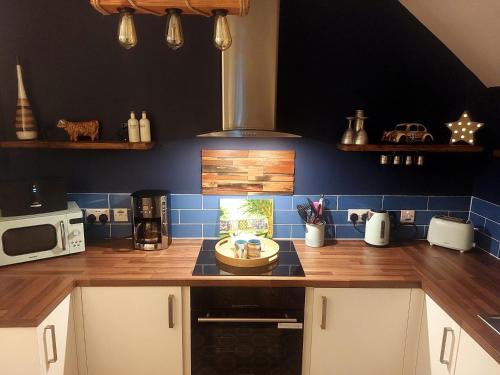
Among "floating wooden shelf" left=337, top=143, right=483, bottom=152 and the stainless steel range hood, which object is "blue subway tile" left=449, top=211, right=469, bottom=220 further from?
the stainless steel range hood

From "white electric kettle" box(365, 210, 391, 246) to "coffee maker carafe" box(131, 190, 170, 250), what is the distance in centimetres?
120

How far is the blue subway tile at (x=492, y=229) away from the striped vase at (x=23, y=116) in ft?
8.77

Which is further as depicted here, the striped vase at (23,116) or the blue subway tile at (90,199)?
the blue subway tile at (90,199)

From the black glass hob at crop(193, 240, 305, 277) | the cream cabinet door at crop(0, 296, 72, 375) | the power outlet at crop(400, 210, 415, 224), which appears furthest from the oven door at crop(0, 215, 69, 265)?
the power outlet at crop(400, 210, 415, 224)

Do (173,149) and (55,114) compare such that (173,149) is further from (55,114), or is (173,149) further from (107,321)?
(107,321)

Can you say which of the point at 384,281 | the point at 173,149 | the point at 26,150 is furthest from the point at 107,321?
the point at 384,281

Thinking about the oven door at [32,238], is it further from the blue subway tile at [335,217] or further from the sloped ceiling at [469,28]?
the sloped ceiling at [469,28]

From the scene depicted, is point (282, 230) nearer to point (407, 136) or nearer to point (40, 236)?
point (407, 136)

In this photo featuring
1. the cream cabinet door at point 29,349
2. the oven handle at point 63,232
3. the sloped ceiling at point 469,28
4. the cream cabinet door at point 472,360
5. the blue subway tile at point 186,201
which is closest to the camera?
the cream cabinet door at point 472,360

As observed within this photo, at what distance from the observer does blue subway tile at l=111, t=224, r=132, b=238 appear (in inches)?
91.0

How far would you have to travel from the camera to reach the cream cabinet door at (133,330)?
1.79m

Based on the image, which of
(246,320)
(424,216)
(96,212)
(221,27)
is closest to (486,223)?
(424,216)

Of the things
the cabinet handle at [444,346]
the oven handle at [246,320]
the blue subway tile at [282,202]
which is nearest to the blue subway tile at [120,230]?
the oven handle at [246,320]

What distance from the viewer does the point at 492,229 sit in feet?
6.98
